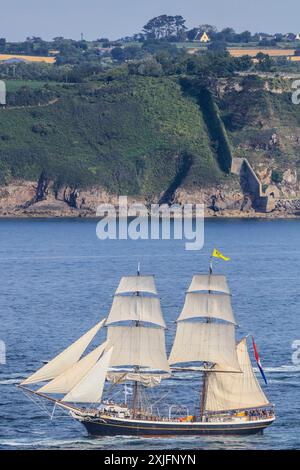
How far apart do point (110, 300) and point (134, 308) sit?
138 feet

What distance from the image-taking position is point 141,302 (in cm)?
6650

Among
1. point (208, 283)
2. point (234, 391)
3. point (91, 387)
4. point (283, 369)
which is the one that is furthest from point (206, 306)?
point (283, 369)

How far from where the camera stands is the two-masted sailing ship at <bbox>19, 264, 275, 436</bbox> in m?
63.8

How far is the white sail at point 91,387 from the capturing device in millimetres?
63812

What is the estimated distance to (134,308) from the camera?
66.6 meters

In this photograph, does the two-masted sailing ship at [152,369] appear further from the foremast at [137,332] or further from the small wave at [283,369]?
the small wave at [283,369]

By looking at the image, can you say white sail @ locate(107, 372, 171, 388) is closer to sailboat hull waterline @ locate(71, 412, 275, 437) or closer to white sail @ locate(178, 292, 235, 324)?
sailboat hull waterline @ locate(71, 412, 275, 437)

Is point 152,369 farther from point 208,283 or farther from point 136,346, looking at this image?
point 208,283

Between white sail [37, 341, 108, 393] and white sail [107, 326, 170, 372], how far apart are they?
1.79 m
